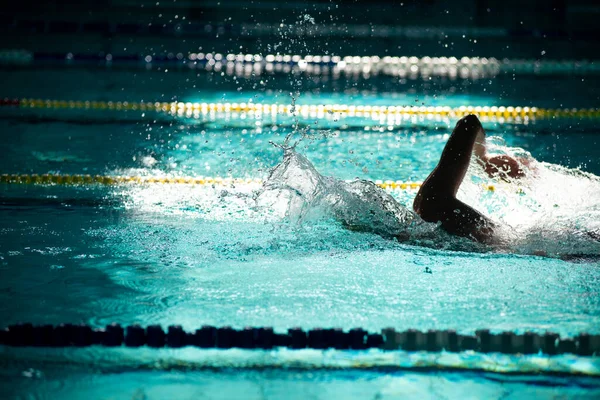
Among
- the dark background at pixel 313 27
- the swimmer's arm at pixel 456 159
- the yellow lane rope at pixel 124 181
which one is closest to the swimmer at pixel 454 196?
the swimmer's arm at pixel 456 159

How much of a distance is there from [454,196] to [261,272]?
0.74 m

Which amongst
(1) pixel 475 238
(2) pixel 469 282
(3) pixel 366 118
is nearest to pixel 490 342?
(2) pixel 469 282

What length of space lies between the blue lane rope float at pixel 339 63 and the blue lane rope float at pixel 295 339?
5958mm

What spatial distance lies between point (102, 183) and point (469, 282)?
2.25 metres

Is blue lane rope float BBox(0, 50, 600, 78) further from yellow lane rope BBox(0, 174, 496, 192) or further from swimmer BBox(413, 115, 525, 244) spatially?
swimmer BBox(413, 115, 525, 244)

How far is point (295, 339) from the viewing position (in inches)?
89.0

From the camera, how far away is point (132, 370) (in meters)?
2.12

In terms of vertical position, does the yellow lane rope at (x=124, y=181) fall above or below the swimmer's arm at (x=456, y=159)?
below

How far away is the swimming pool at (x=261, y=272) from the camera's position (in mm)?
2098

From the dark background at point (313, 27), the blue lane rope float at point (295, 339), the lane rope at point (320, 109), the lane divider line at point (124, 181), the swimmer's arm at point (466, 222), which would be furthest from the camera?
the dark background at point (313, 27)

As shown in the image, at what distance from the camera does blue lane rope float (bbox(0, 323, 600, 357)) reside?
224 cm

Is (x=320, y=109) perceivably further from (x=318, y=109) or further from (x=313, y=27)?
(x=313, y=27)

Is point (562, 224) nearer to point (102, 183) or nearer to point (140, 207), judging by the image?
point (140, 207)

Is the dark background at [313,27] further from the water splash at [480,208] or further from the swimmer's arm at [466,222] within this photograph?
the swimmer's arm at [466,222]
